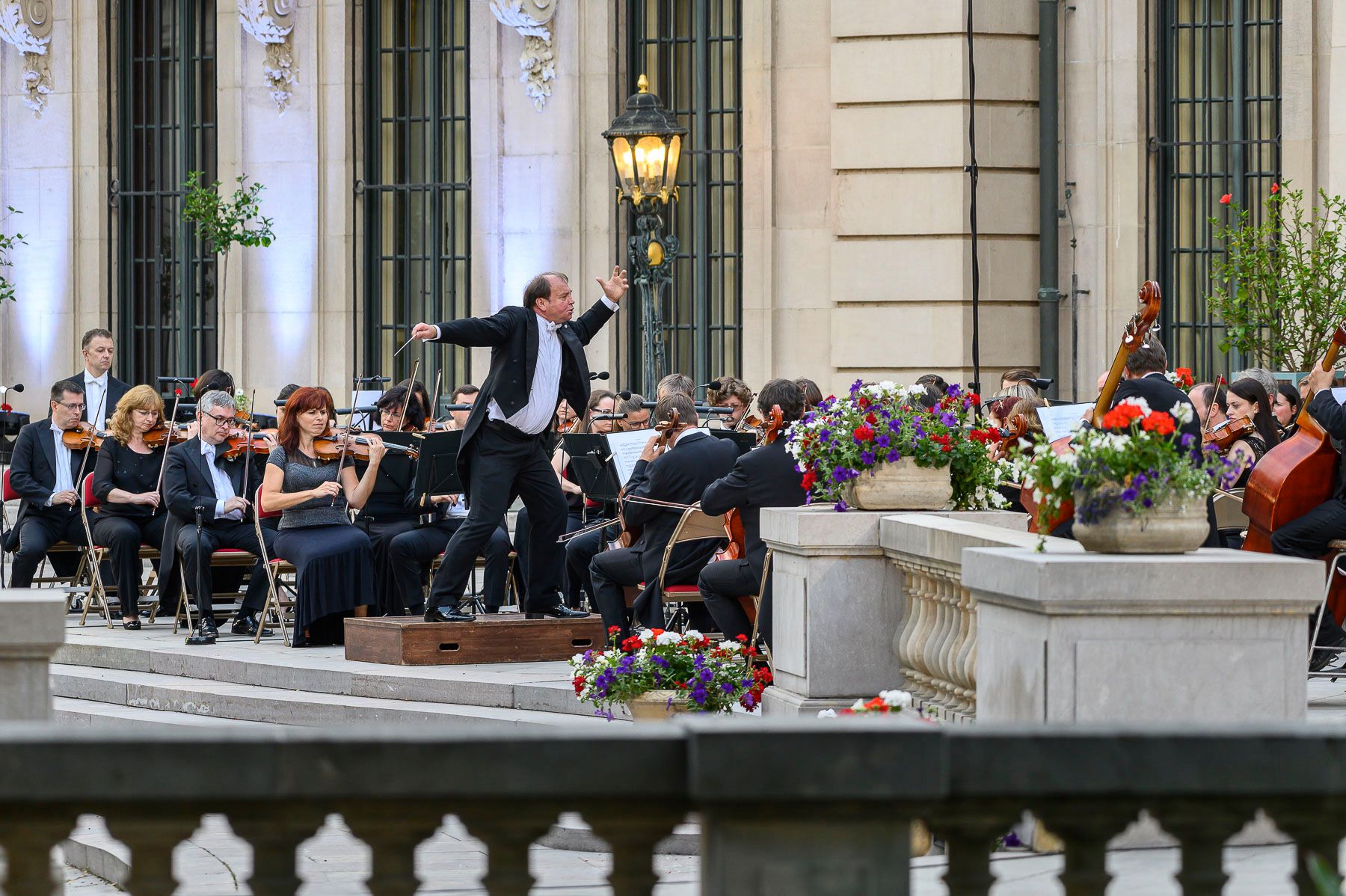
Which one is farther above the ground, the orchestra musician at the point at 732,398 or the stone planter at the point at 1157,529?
the orchestra musician at the point at 732,398

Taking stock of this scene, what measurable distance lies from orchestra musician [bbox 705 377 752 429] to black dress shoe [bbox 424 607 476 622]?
332 cm

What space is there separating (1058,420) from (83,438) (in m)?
7.10

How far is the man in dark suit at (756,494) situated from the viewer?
10305 mm

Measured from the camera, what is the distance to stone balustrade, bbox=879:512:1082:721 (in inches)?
305

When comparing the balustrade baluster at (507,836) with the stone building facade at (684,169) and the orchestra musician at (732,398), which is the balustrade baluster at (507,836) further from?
the stone building facade at (684,169)

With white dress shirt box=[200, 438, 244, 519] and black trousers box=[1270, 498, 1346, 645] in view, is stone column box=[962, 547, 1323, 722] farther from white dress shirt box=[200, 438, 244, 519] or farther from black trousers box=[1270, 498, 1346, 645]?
white dress shirt box=[200, 438, 244, 519]

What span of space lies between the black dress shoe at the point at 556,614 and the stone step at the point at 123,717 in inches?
71.8

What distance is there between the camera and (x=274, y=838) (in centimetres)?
331

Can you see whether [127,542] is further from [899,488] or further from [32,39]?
[32,39]

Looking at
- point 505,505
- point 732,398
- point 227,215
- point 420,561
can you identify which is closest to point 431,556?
point 420,561

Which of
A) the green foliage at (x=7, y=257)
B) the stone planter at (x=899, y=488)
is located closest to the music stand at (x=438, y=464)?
the stone planter at (x=899, y=488)

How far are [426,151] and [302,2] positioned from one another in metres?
1.95

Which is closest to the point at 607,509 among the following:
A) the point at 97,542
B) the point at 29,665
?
the point at 97,542

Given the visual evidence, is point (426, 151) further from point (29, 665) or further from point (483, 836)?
point (483, 836)
